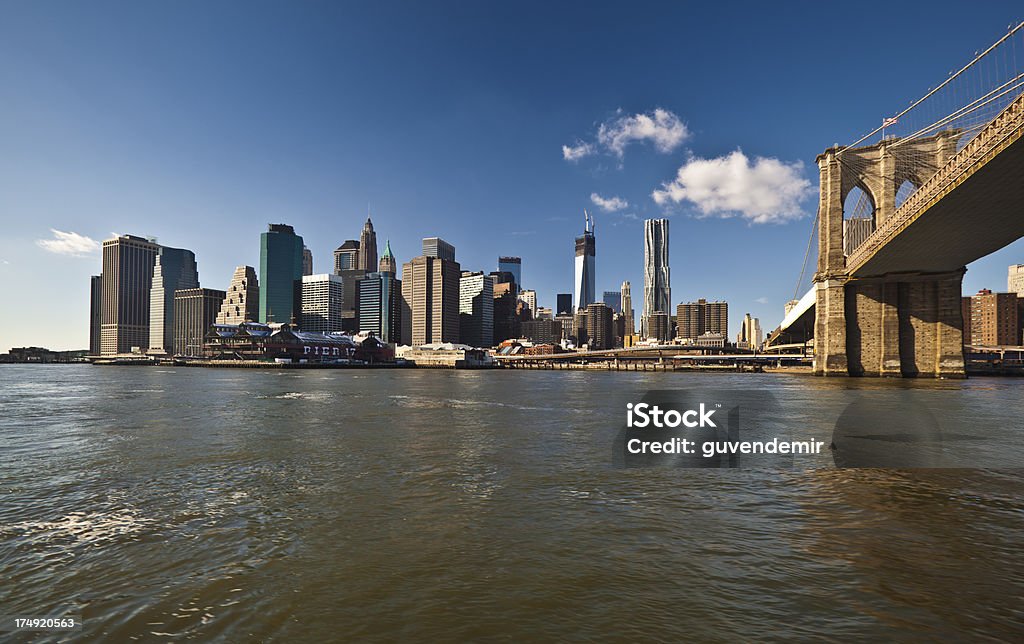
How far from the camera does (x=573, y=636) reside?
5.42 m

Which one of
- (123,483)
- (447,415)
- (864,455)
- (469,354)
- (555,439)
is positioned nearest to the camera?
(123,483)

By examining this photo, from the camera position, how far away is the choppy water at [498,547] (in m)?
5.78

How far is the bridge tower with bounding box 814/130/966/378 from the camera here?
66.2 metres

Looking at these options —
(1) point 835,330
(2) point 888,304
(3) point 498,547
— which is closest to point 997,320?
(2) point 888,304

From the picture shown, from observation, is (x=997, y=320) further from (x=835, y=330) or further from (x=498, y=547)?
(x=498, y=547)

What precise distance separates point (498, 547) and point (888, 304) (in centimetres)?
7866

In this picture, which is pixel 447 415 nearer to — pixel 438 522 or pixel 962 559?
pixel 438 522

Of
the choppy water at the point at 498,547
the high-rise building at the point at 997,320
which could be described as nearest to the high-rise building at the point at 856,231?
the choppy water at the point at 498,547

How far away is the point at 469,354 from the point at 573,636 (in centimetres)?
18213

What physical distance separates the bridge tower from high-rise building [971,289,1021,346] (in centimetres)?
15239

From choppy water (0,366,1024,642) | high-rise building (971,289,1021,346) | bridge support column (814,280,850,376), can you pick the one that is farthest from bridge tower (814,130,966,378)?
high-rise building (971,289,1021,346)

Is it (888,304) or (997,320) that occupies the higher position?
(997,320)

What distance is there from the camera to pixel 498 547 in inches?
317

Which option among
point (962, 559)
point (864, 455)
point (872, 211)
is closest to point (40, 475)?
point (962, 559)
